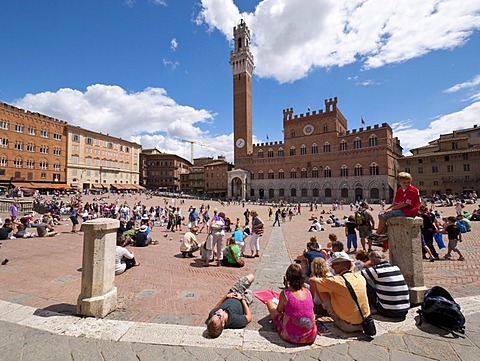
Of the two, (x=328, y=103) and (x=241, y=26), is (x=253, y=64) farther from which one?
(x=328, y=103)

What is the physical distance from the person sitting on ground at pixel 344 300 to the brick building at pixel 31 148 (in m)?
55.0

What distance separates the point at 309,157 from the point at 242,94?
2445 centimetres

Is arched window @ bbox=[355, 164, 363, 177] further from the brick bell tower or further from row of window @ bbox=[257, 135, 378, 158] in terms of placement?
the brick bell tower

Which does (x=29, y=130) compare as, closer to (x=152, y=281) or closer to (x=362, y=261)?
(x=152, y=281)

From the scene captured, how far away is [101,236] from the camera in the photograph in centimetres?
353

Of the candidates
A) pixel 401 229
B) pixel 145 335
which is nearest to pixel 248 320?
pixel 145 335

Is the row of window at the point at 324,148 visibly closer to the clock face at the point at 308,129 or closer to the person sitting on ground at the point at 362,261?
the clock face at the point at 308,129

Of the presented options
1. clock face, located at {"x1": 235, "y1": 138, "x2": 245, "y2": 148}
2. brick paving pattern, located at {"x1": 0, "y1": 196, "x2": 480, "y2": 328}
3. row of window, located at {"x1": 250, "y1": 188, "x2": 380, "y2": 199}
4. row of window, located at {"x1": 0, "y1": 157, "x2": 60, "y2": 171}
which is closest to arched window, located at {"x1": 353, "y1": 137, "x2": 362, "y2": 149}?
row of window, located at {"x1": 250, "y1": 188, "x2": 380, "y2": 199}

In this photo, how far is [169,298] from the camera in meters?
4.34

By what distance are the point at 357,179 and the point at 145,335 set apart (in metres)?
47.5

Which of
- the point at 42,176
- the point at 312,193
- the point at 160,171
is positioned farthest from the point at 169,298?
the point at 160,171

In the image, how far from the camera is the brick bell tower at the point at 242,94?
192 feet

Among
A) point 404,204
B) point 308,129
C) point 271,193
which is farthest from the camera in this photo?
point 271,193

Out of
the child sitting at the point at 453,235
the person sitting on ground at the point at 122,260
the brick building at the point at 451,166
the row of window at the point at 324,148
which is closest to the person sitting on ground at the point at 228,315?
the person sitting on ground at the point at 122,260
